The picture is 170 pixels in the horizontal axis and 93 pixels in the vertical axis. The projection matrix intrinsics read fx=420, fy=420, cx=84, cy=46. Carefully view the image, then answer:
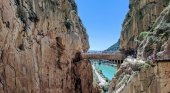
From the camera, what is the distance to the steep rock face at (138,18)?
53.1 meters

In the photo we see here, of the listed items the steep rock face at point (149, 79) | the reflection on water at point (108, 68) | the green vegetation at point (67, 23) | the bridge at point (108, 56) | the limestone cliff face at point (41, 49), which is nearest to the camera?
the steep rock face at point (149, 79)

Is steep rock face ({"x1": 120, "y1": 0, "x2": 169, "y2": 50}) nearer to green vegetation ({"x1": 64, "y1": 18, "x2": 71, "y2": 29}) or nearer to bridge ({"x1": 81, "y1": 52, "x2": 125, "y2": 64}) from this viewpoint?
bridge ({"x1": 81, "y1": 52, "x2": 125, "y2": 64})

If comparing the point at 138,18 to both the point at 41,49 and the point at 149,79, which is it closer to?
the point at 41,49

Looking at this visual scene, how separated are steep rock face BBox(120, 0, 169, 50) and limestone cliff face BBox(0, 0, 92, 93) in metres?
9.03

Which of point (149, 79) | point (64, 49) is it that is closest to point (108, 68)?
point (64, 49)

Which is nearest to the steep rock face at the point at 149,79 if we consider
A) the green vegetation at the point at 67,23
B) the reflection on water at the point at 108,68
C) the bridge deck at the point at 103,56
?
the green vegetation at the point at 67,23

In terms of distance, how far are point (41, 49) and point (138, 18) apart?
14.1 metres

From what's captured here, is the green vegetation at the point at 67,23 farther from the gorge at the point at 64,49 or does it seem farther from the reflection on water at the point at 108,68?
the reflection on water at the point at 108,68

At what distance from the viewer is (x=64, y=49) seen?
6300 centimetres

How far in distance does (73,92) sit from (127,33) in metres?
12.5

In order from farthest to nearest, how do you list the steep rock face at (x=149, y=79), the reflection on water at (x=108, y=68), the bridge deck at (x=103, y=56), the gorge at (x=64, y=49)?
the reflection on water at (x=108, y=68)
the bridge deck at (x=103, y=56)
the gorge at (x=64, y=49)
the steep rock face at (x=149, y=79)

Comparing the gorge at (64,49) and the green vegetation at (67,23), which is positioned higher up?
the green vegetation at (67,23)

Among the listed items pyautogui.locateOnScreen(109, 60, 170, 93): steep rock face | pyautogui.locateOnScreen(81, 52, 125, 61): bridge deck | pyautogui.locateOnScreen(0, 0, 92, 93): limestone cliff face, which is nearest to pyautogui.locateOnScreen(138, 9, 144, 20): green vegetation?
pyautogui.locateOnScreen(81, 52, 125, 61): bridge deck

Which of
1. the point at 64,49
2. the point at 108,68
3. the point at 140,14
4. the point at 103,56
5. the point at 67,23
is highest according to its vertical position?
the point at 140,14
